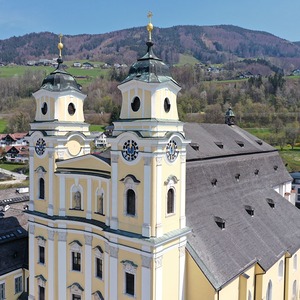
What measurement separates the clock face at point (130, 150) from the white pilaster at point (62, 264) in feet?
22.7

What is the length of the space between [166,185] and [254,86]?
113 metres

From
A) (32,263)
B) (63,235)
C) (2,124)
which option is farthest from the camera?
(2,124)

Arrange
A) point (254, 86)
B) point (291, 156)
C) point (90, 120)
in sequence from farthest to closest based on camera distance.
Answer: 1. point (254, 86)
2. point (90, 120)
3. point (291, 156)

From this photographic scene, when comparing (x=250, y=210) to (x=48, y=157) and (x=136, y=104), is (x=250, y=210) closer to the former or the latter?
(x=136, y=104)

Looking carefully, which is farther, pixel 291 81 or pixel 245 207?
pixel 291 81

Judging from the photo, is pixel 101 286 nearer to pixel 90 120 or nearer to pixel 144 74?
pixel 144 74

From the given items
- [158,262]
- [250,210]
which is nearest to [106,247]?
[158,262]

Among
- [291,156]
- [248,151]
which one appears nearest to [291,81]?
[291,156]

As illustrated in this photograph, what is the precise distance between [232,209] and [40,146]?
43.3 feet

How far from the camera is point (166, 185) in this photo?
718 inches

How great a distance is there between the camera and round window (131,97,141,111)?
18342 mm

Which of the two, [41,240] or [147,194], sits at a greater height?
[147,194]

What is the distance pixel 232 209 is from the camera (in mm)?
24969

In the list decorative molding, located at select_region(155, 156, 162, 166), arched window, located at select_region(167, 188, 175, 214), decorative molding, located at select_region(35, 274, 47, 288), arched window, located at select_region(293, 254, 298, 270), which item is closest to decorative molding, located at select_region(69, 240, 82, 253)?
decorative molding, located at select_region(35, 274, 47, 288)
